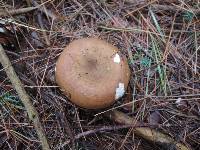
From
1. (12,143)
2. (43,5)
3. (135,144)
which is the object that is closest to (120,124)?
(135,144)

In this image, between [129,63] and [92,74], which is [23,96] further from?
[129,63]

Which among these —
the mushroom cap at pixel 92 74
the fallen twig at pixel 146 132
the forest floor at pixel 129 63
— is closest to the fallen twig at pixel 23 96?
the forest floor at pixel 129 63

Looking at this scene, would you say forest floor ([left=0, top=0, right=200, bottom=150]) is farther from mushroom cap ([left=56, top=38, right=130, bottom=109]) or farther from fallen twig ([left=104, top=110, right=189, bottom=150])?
mushroom cap ([left=56, top=38, right=130, bottom=109])

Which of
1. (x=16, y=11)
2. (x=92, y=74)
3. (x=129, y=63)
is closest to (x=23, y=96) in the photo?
(x=92, y=74)

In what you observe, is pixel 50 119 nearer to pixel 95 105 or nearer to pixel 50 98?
pixel 50 98

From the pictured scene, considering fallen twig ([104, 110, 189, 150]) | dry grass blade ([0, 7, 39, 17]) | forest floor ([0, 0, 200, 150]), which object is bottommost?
fallen twig ([104, 110, 189, 150])

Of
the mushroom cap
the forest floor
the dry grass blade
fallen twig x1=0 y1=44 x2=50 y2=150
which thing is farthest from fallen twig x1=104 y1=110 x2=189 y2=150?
the dry grass blade
